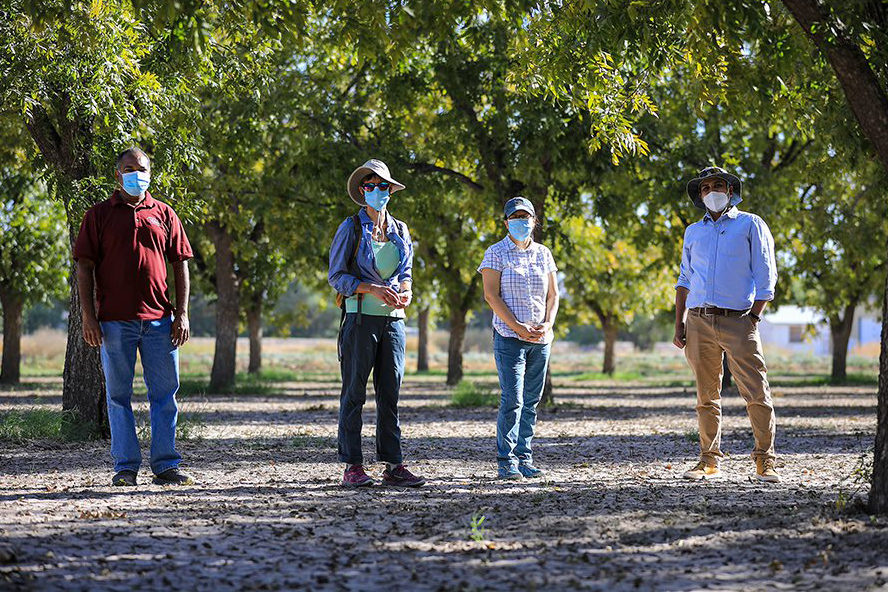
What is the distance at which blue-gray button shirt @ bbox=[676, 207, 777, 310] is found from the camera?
7.89 m

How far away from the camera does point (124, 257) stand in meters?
7.36

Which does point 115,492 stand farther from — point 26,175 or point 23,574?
point 26,175

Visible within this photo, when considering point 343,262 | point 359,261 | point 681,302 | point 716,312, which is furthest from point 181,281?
point 716,312

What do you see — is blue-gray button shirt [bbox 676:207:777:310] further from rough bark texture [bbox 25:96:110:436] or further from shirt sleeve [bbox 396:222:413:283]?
rough bark texture [bbox 25:96:110:436]

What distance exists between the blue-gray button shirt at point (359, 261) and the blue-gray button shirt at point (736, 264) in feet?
7.88

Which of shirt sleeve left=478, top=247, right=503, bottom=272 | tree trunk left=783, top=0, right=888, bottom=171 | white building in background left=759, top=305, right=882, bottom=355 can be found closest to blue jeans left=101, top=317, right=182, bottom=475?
shirt sleeve left=478, top=247, right=503, bottom=272

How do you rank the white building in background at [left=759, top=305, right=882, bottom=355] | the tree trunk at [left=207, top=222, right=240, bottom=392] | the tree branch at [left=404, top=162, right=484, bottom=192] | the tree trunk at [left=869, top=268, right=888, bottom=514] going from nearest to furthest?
the tree trunk at [left=869, top=268, right=888, bottom=514] < the tree branch at [left=404, top=162, right=484, bottom=192] < the tree trunk at [left=207, top=222, right=240, bottom=392] < the white building in background at [left=759, top=305, right=882, bottom=355]

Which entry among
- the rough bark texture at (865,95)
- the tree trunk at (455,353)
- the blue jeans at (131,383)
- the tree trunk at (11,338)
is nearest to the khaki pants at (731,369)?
the rough bark texture at (865,95)

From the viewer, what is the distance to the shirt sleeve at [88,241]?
24.1 ft

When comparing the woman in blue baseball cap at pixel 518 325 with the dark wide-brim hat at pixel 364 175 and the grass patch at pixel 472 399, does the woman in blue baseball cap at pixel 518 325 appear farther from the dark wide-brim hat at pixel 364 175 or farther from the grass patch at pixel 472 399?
the grass patch at pixel 472 399

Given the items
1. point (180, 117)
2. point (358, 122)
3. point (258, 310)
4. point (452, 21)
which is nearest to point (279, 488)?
point (452, 21)

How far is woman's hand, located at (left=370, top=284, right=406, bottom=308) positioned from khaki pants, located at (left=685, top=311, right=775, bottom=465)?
2475 mm

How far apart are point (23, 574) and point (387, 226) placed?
405 cm

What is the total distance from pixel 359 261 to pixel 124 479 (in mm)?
2389
